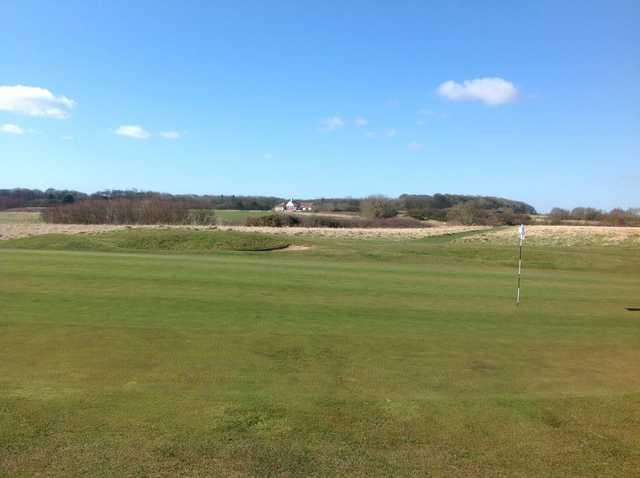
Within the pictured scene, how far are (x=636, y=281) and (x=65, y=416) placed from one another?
22.8 metres

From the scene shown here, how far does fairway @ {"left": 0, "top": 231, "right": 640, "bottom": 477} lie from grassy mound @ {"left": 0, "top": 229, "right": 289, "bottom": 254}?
17.6 metres

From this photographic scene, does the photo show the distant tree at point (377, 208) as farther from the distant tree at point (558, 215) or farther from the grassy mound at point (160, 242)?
the grassy mound at point (160, 242)

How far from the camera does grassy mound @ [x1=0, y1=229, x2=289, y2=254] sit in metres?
32.7

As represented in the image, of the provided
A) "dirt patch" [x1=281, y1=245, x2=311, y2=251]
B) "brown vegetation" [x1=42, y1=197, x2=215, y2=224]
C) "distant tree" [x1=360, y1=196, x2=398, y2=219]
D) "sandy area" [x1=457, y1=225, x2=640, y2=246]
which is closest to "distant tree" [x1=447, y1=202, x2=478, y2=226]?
"distant tree" [x1=360, y1=196, x2=398, y2=219]

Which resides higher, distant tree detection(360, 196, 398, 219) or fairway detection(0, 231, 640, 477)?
distant tree detection(360, 196, 398, 219)

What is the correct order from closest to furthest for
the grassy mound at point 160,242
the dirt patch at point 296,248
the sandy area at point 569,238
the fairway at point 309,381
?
the fairway at point 309,381, the grassy mound at point 160,242, the dirt patch at point 296,248, the sandy area at point 569,238

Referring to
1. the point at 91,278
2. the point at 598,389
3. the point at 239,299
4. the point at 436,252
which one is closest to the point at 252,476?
the point at 598,389

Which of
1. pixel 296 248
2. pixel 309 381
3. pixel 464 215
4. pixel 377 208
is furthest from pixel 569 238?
pixel 377 208

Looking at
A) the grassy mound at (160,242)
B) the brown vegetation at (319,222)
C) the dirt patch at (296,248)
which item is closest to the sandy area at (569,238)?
the dirt patch at (296,248)

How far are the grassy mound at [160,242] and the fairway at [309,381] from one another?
17.6 m

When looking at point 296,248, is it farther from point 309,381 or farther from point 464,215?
point 464,215

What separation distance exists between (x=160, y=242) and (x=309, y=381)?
Answer: 98.7ft

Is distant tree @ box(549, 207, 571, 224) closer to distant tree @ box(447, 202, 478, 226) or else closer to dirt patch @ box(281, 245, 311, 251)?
distant tree @ box(447, 202, 478, 226)

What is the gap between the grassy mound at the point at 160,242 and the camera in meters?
32.7
